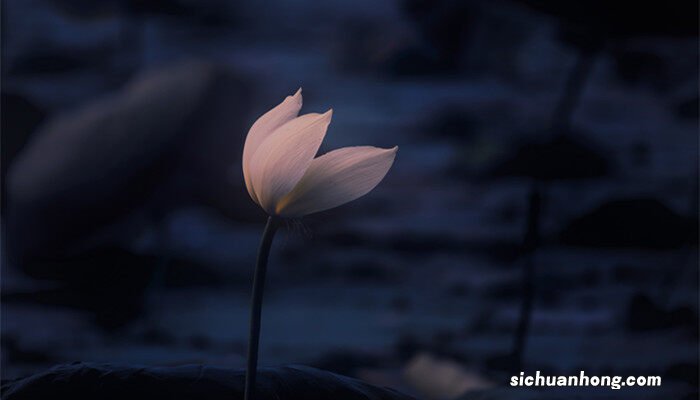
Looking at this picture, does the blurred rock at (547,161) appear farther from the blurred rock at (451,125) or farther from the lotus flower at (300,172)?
the lotus flower at (300,172)

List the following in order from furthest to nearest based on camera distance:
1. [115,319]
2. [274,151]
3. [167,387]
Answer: [115,319] → [167,387] → [274,151]

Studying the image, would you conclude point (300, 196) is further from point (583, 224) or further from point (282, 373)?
point (583, 224)

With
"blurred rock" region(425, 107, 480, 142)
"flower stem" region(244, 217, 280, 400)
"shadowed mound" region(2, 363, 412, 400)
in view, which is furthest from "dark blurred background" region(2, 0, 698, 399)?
"flower stem" region(244, 217, 280, 400)

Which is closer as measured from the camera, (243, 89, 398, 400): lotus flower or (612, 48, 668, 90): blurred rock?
(243, 89, 398, 400): lotus flower

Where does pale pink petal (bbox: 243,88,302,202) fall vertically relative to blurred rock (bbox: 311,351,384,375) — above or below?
above

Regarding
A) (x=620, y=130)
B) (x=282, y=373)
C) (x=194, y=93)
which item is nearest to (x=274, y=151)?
(x=282, y=373)

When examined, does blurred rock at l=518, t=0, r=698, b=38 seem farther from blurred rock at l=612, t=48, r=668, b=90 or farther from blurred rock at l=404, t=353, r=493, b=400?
blurred rock at l=404, t=353, r=493, b=400

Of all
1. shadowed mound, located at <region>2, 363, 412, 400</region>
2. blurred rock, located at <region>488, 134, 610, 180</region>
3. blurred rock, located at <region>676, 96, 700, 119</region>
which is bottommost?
shadowed mound, located at <region>2, 363, 412, 400</region>
